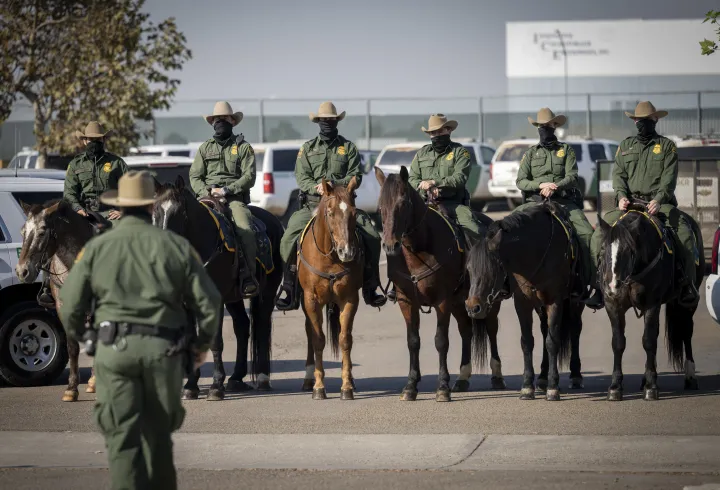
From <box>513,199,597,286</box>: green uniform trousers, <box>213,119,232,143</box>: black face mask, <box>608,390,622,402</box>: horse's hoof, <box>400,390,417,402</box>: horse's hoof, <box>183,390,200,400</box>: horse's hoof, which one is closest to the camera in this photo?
<box>608,390,622,402</box>: horse's hoof

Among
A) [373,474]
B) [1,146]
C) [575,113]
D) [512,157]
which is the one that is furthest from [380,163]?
[373,474]

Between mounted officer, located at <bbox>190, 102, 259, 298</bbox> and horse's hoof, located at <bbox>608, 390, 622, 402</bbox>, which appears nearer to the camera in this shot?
horse's hoof, located at <bbox>608, 390, 622, 402</bbox>

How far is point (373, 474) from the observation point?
9.26 meters

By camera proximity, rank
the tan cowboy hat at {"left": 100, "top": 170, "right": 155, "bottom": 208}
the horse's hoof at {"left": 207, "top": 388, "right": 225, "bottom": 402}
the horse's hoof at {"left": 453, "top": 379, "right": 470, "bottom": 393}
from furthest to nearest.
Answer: the horse's hoof at {"left": 453, "top": 379, "right": 470, "bottom": 393}, the horse's hoof at {"left": 207, "top": 388, "right": 225, "bottom": 402}, the tan cowboy hat at {"left": 100, "top": 170, "right": 155, "bottom": 208}

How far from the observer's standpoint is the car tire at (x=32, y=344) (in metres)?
13.8

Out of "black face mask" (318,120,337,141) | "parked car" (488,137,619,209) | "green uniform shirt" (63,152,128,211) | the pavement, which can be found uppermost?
"parked car" (488,137,619,209)

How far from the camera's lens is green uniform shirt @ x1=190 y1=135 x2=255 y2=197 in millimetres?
14086

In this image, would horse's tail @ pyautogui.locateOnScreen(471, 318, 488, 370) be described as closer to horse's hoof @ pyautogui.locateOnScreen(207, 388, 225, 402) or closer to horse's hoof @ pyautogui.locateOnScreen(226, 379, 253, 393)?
horse's hoof @ pyautogui.locateOnScreen(226, 379, 253, 393)

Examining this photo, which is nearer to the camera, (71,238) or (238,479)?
(238,479)

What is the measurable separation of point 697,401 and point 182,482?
5523 millimetres

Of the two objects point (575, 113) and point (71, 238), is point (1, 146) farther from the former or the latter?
point (71, 238)

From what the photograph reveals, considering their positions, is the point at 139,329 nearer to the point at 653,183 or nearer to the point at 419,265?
the point at 419,265

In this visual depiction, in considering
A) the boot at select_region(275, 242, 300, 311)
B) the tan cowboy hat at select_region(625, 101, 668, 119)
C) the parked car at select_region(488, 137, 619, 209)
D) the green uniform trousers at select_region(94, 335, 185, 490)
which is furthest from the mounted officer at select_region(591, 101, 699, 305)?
the parked car at select_region(488, 137, 619, 209)

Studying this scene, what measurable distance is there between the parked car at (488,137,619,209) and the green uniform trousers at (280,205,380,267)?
2127cm
